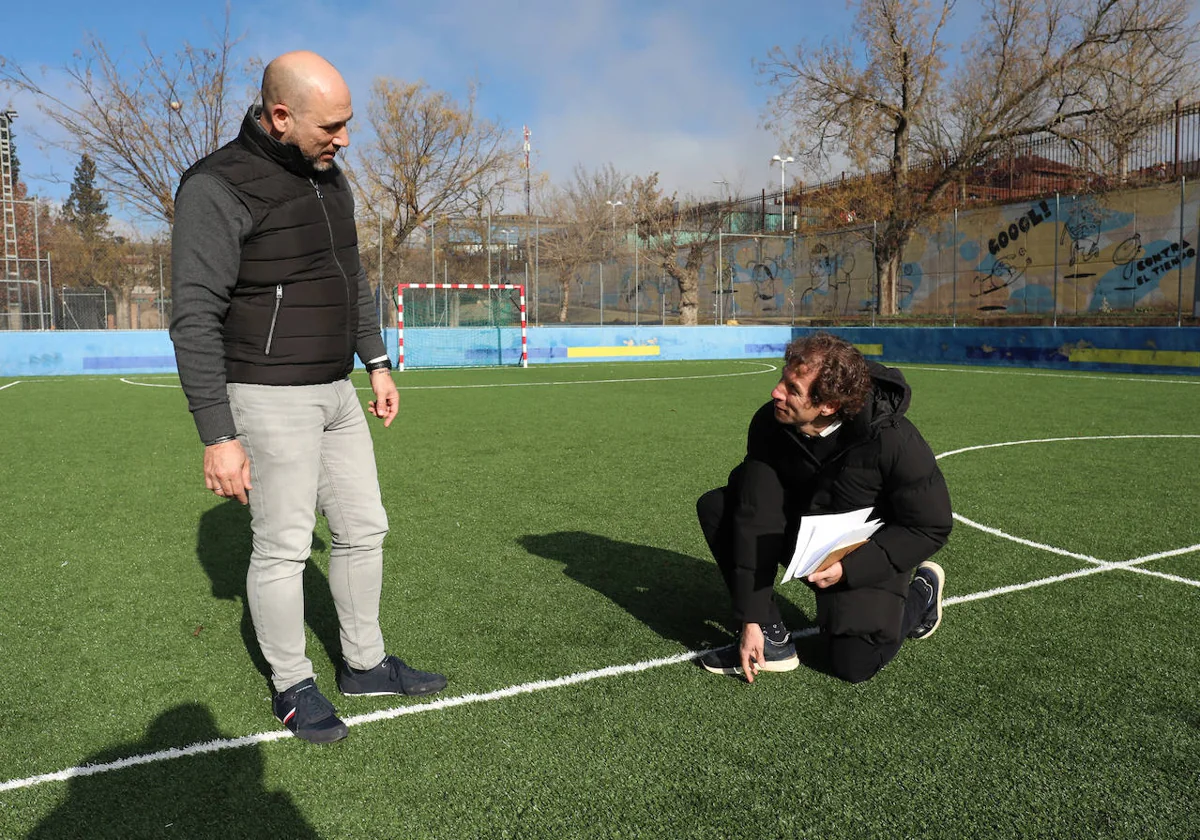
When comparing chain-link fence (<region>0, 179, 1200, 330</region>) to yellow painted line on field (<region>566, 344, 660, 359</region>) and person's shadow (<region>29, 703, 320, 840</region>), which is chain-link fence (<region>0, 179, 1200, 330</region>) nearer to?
yellow painted line on field (<region>566, 344, 660, 359</region>)

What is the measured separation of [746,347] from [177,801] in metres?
25.0

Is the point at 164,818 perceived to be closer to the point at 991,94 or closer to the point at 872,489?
the point at 872,489

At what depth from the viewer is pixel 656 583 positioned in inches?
176

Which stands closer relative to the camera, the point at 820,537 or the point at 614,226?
the point at 820,537

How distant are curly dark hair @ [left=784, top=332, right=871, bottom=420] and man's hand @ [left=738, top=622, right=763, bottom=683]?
87 centimetres

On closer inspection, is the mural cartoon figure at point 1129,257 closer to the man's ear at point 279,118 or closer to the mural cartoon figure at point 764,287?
the mural cartoon figure at point 764,287

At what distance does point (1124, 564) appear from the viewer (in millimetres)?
4602

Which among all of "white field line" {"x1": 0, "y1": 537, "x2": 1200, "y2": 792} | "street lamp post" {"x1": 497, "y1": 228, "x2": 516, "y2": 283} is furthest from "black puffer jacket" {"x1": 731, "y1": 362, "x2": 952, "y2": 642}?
"street lamp post" {"x1": 497, "y1": 228, "x2": 516, "y2": 283}

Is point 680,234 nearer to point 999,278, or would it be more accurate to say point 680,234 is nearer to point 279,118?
point 999,278

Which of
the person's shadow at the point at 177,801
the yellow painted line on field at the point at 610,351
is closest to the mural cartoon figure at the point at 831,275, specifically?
the yellow painted line on field at the point at 610,351

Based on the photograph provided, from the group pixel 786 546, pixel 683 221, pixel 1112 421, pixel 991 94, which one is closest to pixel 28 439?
pixel 786 546

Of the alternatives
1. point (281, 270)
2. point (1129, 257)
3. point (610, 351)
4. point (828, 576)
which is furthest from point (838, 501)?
point (1129, 257)

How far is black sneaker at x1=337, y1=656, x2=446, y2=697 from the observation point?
319cm

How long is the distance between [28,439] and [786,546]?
9.26 metres
